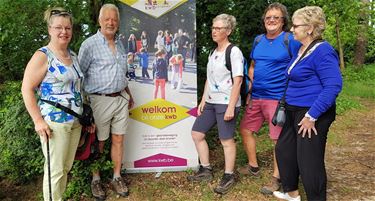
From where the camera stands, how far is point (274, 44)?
3.95 metres

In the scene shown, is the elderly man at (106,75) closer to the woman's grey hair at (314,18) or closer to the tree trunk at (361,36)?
the woman's grey hair at (314,18)

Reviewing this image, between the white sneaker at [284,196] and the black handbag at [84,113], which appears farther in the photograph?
the white sneaker at [284,196]

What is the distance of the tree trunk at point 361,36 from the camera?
13500mm

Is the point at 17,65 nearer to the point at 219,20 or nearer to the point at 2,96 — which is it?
the point at 2,96

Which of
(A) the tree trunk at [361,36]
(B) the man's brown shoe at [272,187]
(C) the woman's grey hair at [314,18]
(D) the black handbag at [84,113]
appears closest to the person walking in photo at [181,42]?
(D) the black handbag at [84,113]

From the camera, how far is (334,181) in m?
4.68

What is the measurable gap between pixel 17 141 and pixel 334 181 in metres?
3.87

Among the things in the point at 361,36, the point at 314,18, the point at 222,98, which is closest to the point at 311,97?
the point at 314,18

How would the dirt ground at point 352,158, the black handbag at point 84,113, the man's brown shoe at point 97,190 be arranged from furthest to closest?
the dirt ground at point 352,158 → the man's brown shoe at point 97,190 → the black handbag at point 84,113

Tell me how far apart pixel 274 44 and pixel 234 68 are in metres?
0.48

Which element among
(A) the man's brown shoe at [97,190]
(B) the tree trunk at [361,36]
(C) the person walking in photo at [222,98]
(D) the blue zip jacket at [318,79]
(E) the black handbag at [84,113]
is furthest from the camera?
(B) the tree trunk at [361,36]

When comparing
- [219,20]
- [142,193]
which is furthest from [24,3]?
[142,193]

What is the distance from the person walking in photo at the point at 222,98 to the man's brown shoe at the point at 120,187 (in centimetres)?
93

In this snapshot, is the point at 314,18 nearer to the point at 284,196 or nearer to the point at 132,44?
the point at 284,196
